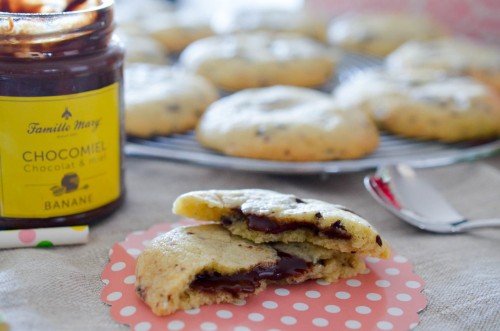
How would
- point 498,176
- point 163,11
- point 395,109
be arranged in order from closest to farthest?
point 498,176
point 395,109
point 163,11

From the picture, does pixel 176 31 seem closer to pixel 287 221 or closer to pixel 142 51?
pixel 142 51

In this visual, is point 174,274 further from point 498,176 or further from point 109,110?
point 498,176

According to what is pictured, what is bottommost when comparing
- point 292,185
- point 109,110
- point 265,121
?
point 292,185

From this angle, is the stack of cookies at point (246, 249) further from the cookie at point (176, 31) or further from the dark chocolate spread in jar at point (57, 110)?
the cookie at point (176, 31)

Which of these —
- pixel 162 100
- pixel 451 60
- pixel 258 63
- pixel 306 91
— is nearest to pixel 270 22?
pixel 258 63

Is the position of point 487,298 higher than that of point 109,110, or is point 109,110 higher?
point 109,110

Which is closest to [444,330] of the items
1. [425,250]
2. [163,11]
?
[425,250]

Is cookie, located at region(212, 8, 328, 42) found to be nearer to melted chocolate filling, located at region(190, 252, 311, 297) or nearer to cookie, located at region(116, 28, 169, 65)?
cookie, located at region(116, 28, 169, 65)
